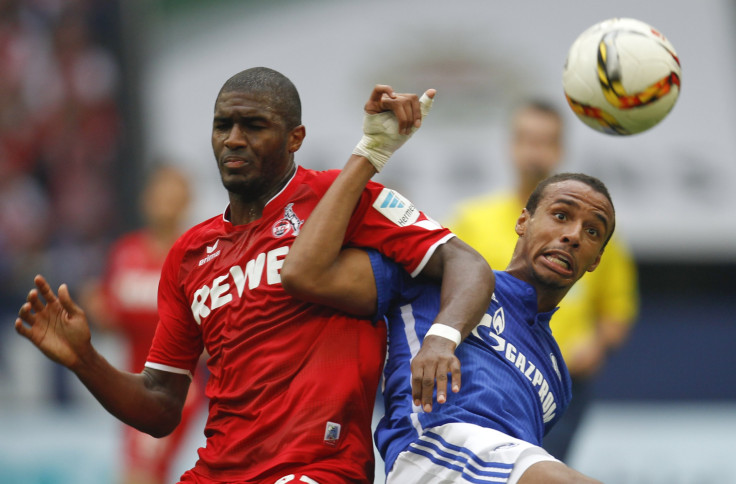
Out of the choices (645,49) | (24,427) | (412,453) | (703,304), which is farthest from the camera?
(703,304)

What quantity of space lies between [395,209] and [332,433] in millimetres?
805

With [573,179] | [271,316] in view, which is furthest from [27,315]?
[573,179]

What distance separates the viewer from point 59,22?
13.0 m

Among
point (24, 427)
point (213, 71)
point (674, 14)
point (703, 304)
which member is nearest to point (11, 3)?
point (213, 71)

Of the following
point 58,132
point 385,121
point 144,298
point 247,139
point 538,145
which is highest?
point 385,121

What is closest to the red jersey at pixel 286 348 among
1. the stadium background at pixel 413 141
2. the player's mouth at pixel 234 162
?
the player's mouth at pixel 234 162

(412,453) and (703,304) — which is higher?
(412,453)

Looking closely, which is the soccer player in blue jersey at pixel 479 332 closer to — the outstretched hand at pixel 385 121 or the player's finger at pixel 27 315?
the outstretched hand at pixel 385 121

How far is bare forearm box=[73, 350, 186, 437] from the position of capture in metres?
3.72

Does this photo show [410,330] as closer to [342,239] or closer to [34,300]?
[342,239]

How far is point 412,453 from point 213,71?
9333 mm

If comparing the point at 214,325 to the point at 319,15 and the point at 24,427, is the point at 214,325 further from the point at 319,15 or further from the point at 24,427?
the point at 319,15

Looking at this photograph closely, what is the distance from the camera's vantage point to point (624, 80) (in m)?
4.11

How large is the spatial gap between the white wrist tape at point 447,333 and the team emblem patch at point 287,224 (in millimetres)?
647
